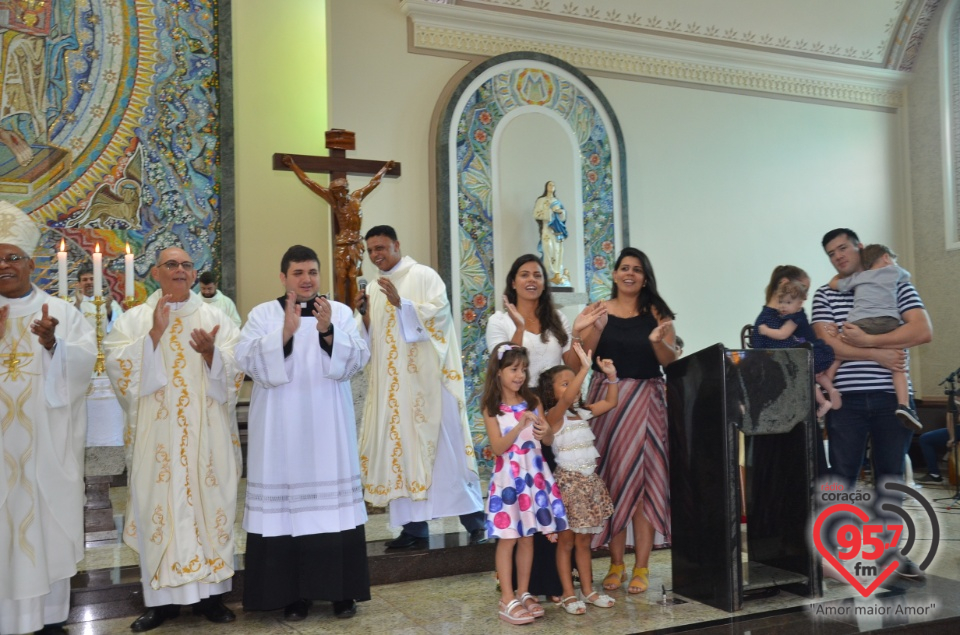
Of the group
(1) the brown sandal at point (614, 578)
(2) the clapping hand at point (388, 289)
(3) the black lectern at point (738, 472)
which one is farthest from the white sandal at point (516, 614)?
(2) the clapping hand at point (388, 289)

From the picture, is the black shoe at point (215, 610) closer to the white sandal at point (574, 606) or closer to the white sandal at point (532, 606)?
the white sandal at point (532, 606)

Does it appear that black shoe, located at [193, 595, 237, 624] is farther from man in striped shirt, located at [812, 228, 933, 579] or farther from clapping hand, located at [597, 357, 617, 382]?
man in striped shirt, located at [812, 228, 933, 579]

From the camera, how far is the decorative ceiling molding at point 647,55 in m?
8.32

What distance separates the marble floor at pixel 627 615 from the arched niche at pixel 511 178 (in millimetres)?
3369

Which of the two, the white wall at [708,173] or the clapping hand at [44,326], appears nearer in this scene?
the clapping hand at [44,326]

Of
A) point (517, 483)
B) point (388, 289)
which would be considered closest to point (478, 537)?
point (517, 483)

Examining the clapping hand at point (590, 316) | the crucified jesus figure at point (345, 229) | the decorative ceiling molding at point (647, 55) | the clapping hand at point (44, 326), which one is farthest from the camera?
the decorative ceiling molding at point (647, 55)

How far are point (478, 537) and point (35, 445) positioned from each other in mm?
2535

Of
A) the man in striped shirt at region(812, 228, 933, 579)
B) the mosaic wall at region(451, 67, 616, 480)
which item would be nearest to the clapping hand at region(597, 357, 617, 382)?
the man in striped shirt at region(812, 228, 933, 579)

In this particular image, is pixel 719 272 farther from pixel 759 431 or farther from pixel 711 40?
pixel 759 431

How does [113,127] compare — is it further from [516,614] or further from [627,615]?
[627,615]

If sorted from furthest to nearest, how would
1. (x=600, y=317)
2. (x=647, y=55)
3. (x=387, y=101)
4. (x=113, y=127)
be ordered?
(x=647, y=55) < (x=113, y=127) < (x=387, y=101) < (x=600, y=317)

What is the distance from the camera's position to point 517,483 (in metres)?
4.12

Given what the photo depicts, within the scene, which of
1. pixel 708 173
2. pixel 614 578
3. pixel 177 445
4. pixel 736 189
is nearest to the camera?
pixel 177 445
